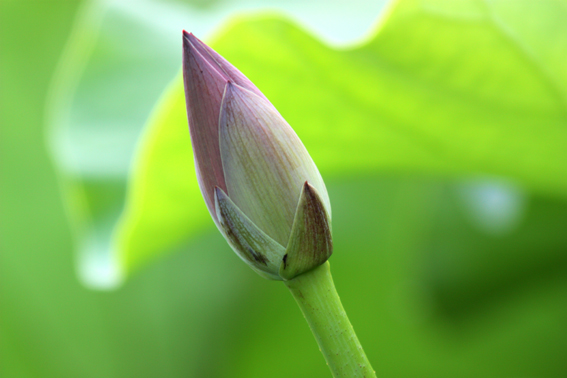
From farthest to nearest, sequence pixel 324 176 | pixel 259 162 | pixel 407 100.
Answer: pixel 324 176 → pixel 407 100 → pixel 259 162

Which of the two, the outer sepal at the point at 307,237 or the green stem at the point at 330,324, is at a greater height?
the outer sepal at the point at 307,237

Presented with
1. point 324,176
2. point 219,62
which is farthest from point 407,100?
point 219,62

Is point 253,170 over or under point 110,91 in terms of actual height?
under

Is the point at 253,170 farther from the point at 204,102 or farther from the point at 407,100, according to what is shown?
the point at 407,100

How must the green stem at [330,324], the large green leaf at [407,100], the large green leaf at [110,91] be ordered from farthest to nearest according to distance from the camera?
the large green leaf at [110,91], the large green leaf at [407,100], the green stem at [330,324]

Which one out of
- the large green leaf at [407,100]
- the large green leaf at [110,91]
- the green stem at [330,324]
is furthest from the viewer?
the large green leaf at [110,91]

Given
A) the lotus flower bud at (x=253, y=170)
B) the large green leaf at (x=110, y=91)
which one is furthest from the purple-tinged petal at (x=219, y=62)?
the large green leaf at (x=110, y=91)

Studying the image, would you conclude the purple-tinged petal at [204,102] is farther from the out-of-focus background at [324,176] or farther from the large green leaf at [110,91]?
the large green leaf at [110,91]
